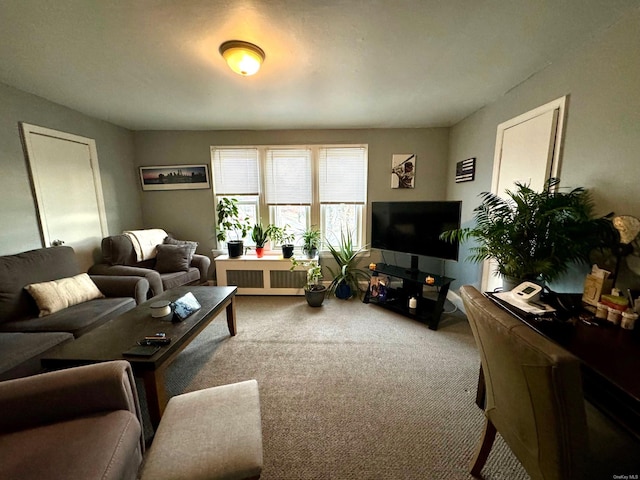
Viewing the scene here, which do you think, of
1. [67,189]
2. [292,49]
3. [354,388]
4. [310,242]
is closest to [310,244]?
[310,242]

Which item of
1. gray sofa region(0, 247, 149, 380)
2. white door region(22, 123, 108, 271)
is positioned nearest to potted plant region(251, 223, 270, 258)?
gray sofa region(0, 247, 149, 380)

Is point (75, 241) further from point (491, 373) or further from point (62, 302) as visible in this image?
point (491, 373)

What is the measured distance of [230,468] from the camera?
870mm

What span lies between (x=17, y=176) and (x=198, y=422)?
288 centimetres

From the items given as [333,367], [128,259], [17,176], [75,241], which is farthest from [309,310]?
[17,176]

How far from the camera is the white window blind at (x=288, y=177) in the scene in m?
3.56

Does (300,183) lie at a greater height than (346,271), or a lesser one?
greater

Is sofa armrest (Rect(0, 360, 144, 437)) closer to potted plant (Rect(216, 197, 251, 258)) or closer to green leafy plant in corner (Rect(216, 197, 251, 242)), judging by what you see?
potted plant (Rect(216, 197, 251, 258))

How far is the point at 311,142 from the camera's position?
138 inches

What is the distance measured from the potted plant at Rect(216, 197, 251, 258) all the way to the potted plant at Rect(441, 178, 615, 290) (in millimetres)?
2910

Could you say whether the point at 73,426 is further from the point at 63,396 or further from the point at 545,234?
the point at 545,234

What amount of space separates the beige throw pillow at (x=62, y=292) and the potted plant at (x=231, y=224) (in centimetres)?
149

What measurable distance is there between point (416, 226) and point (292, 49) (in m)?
2.07

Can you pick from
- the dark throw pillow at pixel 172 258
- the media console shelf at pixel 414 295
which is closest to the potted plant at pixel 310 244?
the media console shelf at pixel 414 295
